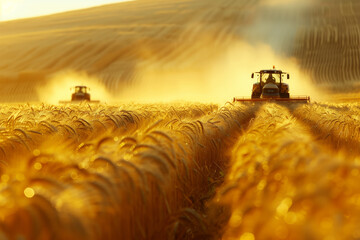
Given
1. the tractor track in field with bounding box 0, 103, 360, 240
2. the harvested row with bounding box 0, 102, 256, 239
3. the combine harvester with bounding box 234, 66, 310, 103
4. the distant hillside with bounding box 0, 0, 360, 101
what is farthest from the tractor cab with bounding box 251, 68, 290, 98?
the distant hillside with bounding box 0, 0, 360, 101

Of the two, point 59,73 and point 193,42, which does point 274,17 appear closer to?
point 193,42

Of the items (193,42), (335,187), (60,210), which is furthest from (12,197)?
(193,42)

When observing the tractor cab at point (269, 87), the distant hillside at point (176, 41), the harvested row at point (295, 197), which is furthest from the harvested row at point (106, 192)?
the distant hillside at point (176, 41)

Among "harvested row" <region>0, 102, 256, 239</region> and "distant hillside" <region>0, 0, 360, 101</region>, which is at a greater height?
"distant hillside" <region>0, 0, 360, 101</region>

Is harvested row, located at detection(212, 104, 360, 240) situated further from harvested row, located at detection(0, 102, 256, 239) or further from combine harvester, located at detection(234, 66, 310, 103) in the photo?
combine harvester, located at detection(234, 66, 310, 103)

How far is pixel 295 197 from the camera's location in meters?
1.95

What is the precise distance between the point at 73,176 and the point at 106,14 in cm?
6989

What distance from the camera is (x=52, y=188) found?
6.77 ft

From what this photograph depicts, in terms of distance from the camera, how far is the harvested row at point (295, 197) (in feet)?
5.76

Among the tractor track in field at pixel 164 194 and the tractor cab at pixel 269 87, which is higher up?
the tractor cab at pixel 269 87

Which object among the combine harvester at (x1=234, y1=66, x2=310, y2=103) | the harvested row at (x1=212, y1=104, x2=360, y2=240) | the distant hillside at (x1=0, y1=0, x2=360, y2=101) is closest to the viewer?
the harvested row at (x1=212, y1=104, x2=360, y2=240)

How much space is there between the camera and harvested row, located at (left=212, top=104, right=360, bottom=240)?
1.76 meters

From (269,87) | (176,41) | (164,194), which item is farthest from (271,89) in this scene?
(176,41)

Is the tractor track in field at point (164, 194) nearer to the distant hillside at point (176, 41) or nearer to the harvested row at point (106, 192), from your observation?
the harvested row at point (106, 192)
